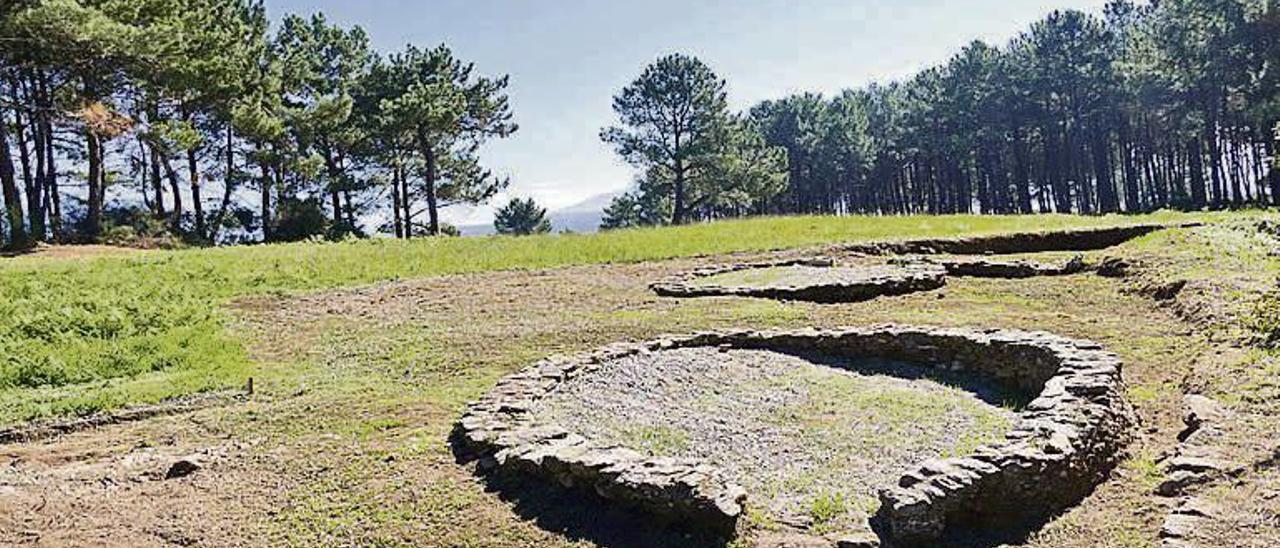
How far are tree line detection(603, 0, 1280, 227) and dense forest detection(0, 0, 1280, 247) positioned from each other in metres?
0.14

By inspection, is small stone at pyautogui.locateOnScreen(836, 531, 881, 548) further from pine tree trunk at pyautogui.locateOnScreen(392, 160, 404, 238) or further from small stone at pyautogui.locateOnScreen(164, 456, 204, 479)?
pine tree trunk at pyautogui.locateOnScreen(392, 160, 404, 238)

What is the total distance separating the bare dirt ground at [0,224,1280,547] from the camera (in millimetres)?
4859

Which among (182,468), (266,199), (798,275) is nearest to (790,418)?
(182,468)

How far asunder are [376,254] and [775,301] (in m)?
9.48

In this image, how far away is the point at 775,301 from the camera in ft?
40.9

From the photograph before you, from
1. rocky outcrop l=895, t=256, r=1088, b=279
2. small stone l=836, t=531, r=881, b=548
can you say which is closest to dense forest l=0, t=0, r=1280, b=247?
rocky outcrop l=895, t=256, r=1088, b=279

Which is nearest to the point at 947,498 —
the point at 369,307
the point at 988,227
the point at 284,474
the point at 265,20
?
the point at 284,474

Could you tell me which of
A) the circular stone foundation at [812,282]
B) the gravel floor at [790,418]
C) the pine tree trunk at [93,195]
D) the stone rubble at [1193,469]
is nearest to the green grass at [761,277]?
the circular stone foundation at [812,282]

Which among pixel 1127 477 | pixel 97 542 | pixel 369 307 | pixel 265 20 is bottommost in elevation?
pixel 1127 477

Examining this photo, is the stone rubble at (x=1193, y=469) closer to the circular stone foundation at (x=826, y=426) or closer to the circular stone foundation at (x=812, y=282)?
the circular stone foundation at (x=826, y=426)

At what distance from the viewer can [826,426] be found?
6730 millimetres

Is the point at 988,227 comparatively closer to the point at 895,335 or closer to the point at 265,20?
the point at 895,335

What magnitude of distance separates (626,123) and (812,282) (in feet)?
110

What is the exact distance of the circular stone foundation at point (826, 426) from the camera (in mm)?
4828
